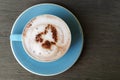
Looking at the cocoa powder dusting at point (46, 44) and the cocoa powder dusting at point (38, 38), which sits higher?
the cocoa powder dusting at point (38, 38)

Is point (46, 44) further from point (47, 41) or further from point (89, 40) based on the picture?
point (89, 40)

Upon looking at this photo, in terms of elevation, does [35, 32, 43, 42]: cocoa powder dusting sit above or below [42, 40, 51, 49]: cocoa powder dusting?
above

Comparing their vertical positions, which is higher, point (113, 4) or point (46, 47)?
point (113, 4)

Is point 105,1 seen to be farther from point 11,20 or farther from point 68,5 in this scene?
point 11,20

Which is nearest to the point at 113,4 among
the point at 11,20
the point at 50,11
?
the point at 50,11
